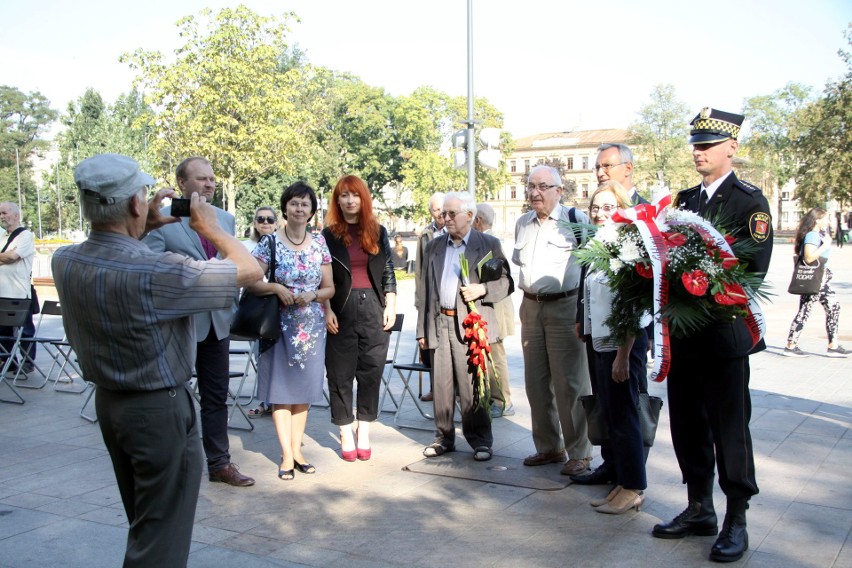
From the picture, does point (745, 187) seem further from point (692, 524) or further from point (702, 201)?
point (692, 524)

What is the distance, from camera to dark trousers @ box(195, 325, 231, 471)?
18.4 ft

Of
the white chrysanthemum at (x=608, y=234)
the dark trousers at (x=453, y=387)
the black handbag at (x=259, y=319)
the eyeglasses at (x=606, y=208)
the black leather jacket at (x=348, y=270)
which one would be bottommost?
the dark trousers at (x=453, y=387)

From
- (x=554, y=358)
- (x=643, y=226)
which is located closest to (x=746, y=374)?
(x=643, y=226)

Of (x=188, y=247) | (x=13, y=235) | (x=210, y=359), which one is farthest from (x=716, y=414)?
(x=13, y=235)

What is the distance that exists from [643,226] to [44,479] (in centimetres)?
441

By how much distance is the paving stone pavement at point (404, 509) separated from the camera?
4.25 m

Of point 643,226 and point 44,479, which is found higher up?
point 643,226

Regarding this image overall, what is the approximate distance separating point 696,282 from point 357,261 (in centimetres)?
300

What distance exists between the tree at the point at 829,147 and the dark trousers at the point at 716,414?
4519 cm

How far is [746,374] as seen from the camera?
4242 mm

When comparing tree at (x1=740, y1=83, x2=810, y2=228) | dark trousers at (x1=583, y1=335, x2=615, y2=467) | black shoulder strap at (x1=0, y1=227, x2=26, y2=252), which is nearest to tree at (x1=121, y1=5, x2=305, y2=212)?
black shoulder strap at (x1=0, y1=227, x2=26, y2=252)

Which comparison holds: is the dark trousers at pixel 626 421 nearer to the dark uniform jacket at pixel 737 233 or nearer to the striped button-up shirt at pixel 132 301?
the dark uniform jacket at pixel 737 233

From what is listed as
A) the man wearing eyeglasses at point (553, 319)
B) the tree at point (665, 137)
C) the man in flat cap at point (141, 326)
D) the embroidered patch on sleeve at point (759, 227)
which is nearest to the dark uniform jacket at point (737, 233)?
the embroidered patch on sleeve at point (759, 227)

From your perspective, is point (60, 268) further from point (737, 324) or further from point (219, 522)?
point (737, 324)
